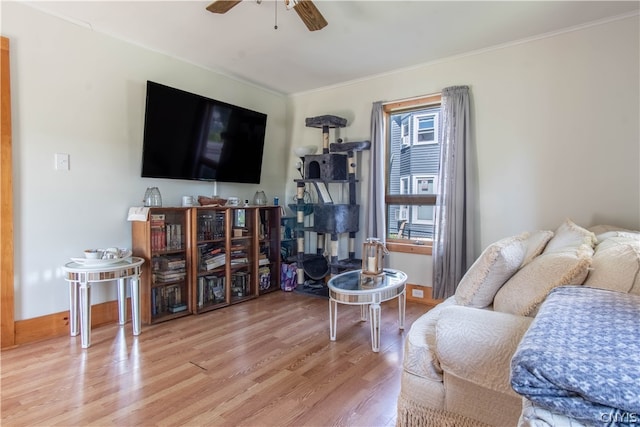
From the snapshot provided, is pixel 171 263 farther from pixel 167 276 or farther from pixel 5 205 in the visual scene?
pixel 5 205

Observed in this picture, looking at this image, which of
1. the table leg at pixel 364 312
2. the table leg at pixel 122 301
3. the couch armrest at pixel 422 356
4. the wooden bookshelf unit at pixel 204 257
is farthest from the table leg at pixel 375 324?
the table leg at pixel 122 301

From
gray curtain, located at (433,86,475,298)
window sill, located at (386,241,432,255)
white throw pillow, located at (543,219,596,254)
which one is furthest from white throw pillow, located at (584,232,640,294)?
window sill, located at (386,241,432,255)

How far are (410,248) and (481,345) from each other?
250 centimetres

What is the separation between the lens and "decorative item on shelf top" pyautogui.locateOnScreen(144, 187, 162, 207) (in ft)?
10.3

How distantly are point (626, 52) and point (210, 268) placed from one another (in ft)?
12.6

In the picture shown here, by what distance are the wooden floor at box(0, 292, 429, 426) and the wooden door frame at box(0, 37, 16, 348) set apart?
0.20 m

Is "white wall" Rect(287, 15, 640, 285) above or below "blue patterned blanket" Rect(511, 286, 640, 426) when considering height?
above

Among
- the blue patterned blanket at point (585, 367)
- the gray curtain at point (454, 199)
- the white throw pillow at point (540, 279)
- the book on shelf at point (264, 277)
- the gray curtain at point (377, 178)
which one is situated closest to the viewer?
the blue patterned blanket at point (585, 367)

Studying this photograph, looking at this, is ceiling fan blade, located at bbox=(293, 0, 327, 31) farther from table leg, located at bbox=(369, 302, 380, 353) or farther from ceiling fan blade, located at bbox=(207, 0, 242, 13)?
table leg, located at bbox=(369, 302, 380, 353)

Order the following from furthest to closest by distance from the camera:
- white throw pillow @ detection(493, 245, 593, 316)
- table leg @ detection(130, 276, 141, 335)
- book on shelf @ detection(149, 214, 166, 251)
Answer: book on shelf @ detection(149, 214, 166, 251), table leg @ detection(130, 276, 141, 335), white throw pillow @ detection(493, 245, 593, 316)

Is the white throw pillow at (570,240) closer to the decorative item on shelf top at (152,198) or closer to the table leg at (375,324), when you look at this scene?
the table leg at (375,324)

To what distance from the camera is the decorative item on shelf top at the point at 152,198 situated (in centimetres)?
313

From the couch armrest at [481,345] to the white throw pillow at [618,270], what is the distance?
30 centimetres

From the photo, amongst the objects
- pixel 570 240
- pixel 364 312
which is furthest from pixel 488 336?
pixel 364 312
